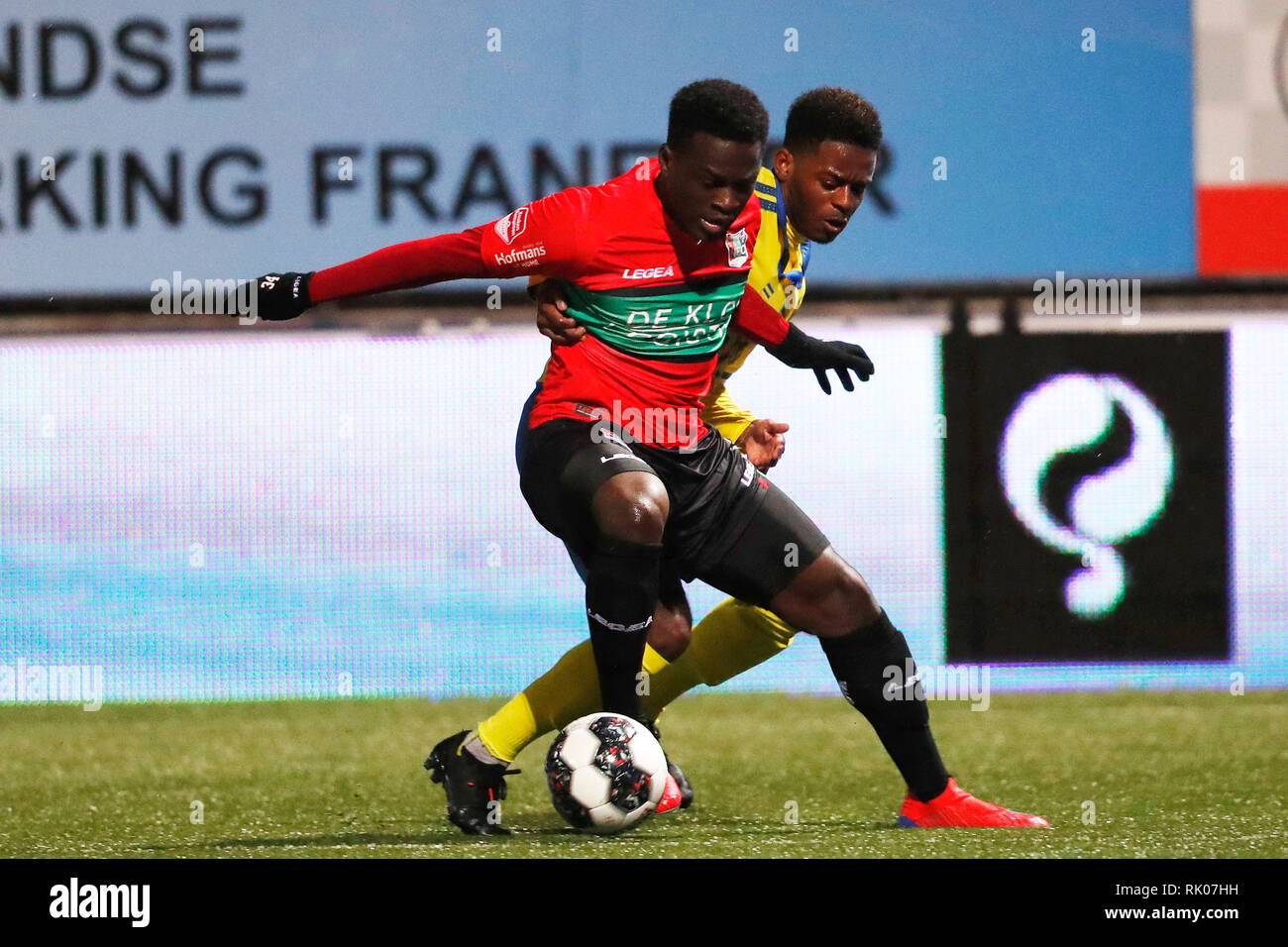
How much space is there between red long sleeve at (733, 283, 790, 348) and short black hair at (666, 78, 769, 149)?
468 mm

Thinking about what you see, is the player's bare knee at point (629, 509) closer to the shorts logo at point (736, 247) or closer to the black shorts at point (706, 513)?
the black shorts at point (706, 513)

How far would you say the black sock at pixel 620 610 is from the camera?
3832 mm

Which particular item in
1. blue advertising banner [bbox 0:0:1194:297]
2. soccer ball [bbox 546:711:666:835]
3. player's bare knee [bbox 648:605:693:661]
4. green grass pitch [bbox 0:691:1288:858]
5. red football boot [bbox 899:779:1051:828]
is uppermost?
blue advertising banner [bbox 0:0:1194:297]

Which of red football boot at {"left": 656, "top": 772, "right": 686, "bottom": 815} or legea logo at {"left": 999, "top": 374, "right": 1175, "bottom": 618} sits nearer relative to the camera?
red football boot at {"left": 656, "top": 772, "right": 686, "bottom": 815}

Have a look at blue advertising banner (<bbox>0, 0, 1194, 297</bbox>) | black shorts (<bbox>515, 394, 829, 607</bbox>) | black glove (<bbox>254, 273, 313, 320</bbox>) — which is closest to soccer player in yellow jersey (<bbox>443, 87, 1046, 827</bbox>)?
black shorts (<bbox>515, 394, 829, 607</bbox>)

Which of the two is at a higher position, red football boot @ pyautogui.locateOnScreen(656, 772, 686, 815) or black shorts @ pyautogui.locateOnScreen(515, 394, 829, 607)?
black shorts @ pyautogui.locateOnScreen(515, 394, 829, 607)

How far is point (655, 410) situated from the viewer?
4.11m

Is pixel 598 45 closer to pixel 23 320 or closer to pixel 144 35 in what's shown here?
pixel 144 35

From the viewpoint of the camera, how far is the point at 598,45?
8.02 meters

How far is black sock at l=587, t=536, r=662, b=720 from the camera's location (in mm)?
3832

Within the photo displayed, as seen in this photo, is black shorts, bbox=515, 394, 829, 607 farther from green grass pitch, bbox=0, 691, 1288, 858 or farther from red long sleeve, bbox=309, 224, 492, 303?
green grass pitch, bbox=0, 691, 1288, 858

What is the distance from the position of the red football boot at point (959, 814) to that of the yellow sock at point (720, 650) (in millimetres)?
660

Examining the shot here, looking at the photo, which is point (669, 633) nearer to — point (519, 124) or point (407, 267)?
point (407, 267)
